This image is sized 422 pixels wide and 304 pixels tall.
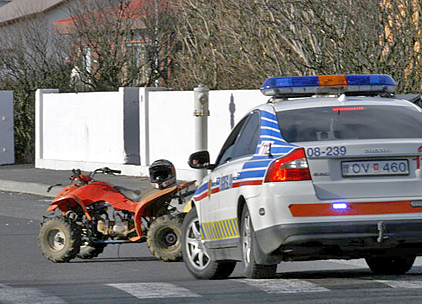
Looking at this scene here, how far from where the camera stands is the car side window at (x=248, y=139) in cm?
822

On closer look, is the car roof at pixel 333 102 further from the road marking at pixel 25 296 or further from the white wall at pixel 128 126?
the white wall at pixel 128 126

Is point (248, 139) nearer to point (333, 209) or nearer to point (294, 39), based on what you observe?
point (333, 209)

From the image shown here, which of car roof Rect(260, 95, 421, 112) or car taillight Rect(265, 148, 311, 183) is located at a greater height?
car roof Rect(260, 95, 421, 112)

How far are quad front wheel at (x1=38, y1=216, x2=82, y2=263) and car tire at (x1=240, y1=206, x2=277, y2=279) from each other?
2.86 meters

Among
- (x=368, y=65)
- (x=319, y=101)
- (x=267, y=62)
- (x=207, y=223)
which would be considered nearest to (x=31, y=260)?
(x=207, y=223)

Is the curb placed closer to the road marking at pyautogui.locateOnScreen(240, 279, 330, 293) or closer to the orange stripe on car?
the road marking at pyautogui.locateOnScreen(240, 279, 330, 293)

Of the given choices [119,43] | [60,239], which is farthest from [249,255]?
[119,43]

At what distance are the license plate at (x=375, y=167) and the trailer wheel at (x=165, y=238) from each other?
3.30 metres

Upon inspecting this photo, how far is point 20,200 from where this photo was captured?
18625 millimetres

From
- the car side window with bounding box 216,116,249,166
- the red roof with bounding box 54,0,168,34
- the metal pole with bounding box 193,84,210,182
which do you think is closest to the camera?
the car side window with bounding box 216,116,249,166

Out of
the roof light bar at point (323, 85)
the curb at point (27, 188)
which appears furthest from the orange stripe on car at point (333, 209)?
the curb at point (27, 188)

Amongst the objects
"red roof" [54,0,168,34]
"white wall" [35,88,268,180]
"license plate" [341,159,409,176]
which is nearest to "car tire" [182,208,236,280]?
"license plate" [341,159,409,176]

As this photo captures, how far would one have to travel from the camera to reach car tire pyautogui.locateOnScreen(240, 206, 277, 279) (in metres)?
7.97

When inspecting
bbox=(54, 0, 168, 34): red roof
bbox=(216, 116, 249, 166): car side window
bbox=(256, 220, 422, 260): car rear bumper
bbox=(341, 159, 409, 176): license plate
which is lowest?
bbox=(256, 220, 422, 260): car rear bumper
